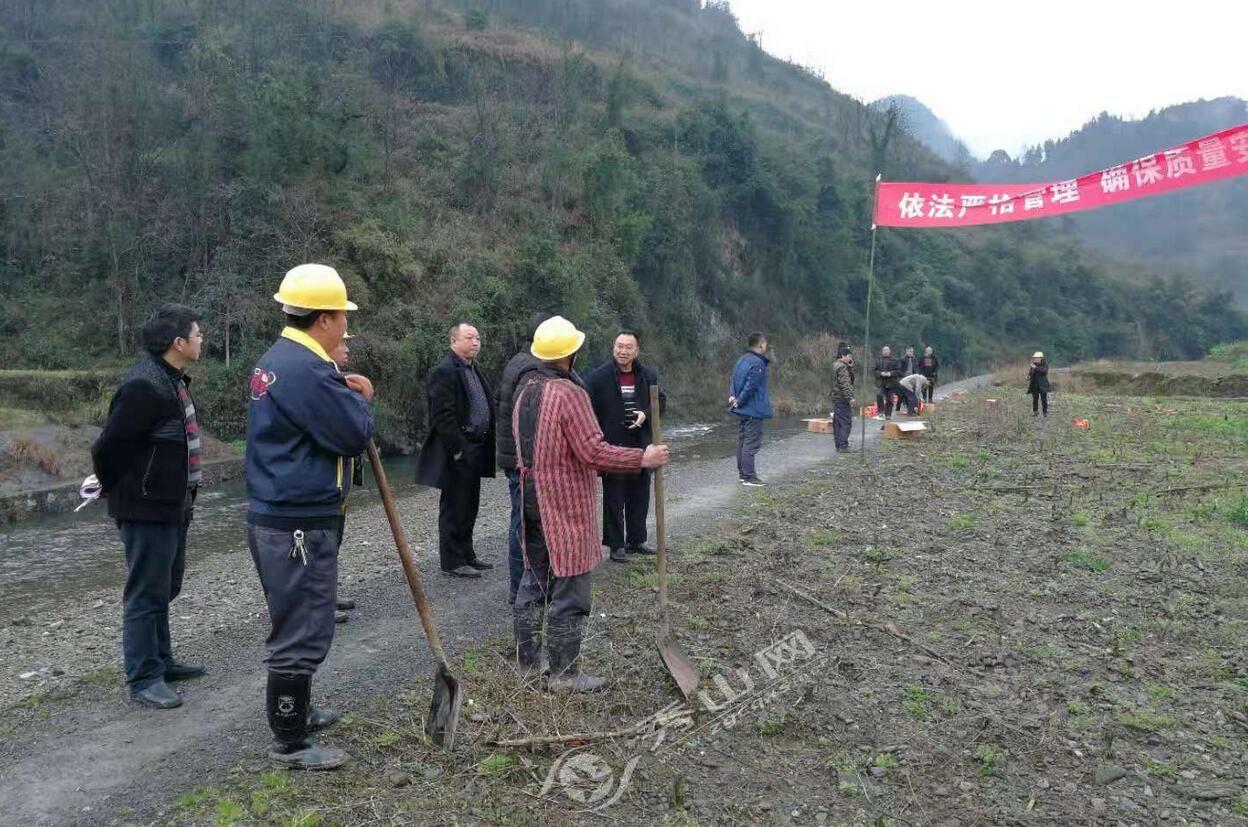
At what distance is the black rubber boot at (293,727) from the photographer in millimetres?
3369

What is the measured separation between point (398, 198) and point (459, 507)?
68.4 ft

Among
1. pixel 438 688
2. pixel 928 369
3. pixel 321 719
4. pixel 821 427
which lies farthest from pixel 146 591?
pixel 928 369

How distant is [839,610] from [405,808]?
135 inches

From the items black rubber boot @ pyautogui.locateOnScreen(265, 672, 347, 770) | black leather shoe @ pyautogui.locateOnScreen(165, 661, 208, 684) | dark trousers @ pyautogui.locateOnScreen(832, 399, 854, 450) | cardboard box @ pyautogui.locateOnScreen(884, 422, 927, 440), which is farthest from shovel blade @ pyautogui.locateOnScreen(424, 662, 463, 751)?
cardboard box @ pyautogui.locateOnScreen(884, 422, 927, 440)

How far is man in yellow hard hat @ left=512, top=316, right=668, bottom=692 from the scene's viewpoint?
4051 mm

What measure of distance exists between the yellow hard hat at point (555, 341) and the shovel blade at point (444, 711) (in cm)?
153

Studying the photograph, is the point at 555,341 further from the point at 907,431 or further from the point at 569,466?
the point at 907,431

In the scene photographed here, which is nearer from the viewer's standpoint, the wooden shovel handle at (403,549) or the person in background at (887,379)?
the wooden shovel handle at (403,549)

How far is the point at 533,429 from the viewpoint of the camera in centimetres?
427

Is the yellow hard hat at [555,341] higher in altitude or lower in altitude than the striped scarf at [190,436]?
higher

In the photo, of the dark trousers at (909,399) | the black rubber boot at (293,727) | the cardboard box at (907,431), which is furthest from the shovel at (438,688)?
the dark trousers at (909,399)

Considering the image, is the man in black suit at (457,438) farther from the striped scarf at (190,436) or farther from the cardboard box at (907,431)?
the cardboard box at (907,431)

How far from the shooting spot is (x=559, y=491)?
13.4 feet

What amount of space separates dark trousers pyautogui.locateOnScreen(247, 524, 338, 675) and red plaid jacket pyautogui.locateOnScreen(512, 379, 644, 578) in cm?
108
